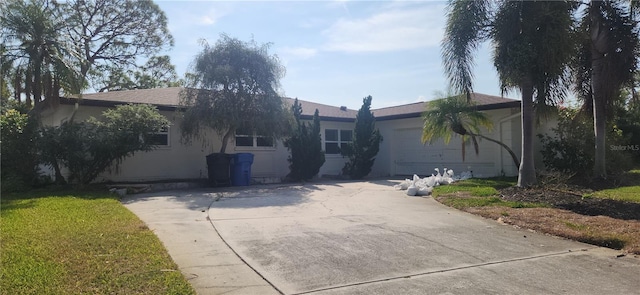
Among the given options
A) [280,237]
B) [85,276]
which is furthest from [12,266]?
[280,237]

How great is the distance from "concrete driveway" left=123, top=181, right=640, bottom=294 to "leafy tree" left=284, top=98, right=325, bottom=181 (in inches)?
318

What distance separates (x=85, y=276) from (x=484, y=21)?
11259 mm

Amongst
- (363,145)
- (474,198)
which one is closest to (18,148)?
(363,145)

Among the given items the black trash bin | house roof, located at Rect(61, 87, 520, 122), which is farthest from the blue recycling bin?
house roof, located at Rect(61, 87, 520, 122)

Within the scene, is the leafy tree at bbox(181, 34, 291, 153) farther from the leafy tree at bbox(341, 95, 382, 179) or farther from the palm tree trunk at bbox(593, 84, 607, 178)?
the palm tree trunk at bbox(593, 84, 607, 178)

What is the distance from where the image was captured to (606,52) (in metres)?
13.2

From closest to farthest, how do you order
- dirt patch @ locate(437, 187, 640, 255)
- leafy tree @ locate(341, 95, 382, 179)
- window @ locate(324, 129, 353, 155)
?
dirt patch @ locate(437, 187, 640, 255) → leafy tree @ locate(341, 95, 382, 179) → window @ locate(324, 129, 353, 155)

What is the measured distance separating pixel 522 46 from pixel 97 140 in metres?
12.3

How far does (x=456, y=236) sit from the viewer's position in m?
6.95

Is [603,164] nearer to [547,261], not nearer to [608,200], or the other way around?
[608,200]

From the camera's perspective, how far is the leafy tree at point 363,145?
1922 cm

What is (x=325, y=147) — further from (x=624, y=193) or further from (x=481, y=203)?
(x=624, y=193)

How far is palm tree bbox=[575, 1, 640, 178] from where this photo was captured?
504 inches

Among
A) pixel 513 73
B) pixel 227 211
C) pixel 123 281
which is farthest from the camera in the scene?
pixel 513 73
